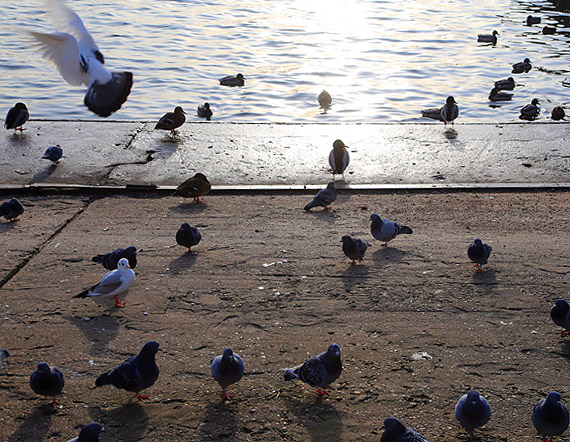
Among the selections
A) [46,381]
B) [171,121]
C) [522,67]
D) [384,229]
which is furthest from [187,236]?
[522,67]

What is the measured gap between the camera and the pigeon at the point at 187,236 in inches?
306

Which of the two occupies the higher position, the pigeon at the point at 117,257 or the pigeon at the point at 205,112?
the pigeon at the point at 117,257

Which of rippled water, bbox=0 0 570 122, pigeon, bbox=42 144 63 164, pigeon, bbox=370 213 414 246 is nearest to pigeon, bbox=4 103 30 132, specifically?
pigeon, bbox=42 144 63 164

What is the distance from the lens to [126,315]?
668 centimetres

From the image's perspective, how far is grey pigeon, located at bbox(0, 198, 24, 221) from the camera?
8609 millimetres

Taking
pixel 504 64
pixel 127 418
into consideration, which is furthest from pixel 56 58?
pixel 504 64

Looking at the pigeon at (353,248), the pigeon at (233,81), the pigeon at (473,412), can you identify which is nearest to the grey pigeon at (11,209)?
the pigeon at (353,248)

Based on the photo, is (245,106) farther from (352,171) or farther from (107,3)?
(107,3)

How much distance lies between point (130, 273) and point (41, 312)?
92cm

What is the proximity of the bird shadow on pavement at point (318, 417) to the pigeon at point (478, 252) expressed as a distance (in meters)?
2.69

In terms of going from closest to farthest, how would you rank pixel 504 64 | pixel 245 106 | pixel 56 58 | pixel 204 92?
pixel 56 58 < pixel 245 106 < pixel 204 92 < pixel 504 64

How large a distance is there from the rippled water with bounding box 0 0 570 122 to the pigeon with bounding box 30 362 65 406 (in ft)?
A: 38.5

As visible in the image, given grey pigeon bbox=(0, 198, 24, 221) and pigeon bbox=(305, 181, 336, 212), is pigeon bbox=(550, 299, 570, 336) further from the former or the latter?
grey pigeon bbox=(0, 198, 24, 221)

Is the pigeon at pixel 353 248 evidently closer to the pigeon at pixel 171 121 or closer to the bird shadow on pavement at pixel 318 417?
the bird shadow on pavement at pixel 318 417
